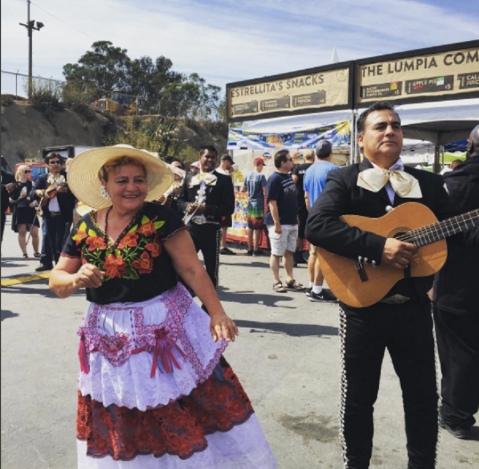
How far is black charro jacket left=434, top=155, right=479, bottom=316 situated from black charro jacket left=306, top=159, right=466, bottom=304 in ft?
1.65

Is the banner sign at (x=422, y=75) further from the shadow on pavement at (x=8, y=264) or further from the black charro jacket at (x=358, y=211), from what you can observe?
the shadow on pavement at (x=8, y=264)

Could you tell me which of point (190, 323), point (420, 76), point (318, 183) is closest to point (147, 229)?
point (190, 323)

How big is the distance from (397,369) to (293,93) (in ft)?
27.7

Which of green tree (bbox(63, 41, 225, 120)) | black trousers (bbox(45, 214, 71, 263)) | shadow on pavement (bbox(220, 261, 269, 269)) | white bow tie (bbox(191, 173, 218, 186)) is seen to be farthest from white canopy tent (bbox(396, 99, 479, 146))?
green tree (bbox(63, 41, 225, 120))

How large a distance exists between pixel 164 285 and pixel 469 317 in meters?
1.94

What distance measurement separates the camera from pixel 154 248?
2309mm

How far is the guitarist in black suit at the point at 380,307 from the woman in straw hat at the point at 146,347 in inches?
21.1

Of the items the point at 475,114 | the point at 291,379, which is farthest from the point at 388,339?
the point at 475,114

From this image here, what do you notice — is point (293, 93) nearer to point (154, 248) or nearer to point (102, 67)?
point (154, 248)

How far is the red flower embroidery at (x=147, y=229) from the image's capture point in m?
2.32

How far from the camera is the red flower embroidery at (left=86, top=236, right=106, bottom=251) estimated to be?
7.64ft

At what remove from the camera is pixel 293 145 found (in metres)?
10.2

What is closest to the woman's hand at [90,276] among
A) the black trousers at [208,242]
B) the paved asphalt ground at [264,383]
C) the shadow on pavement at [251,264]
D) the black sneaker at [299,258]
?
the paved asphalt ground at [264,383]

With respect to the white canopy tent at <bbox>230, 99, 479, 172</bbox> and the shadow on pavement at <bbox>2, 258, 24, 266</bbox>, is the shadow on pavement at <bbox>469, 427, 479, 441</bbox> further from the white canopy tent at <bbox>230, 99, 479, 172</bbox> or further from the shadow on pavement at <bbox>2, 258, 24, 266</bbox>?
the shadow on pavement at <bbox>2, 258, 24, 266</bbox>
